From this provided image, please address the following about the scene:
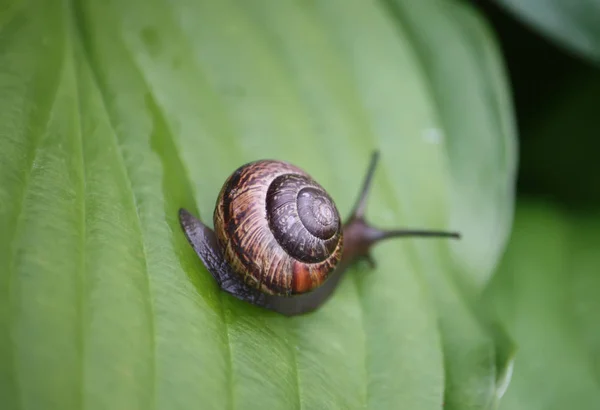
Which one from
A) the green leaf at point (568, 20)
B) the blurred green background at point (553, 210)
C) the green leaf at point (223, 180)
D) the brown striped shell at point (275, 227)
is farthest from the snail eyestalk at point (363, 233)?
the green leaf at point (568, 20)

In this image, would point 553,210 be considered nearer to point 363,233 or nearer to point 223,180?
point 363,233

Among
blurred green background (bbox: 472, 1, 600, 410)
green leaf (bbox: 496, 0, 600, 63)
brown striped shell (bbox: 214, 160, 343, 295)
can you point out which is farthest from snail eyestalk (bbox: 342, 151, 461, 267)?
green leaf (bbox: 496, 0, 600, 63)

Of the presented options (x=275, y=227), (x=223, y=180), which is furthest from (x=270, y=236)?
(x=223, y=180)

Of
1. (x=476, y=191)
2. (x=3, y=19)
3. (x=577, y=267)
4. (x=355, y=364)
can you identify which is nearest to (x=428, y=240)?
(x=476, y=191)

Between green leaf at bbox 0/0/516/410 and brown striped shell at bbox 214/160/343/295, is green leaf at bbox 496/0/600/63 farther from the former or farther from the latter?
brown striped shell at bbox 214/160/343/295

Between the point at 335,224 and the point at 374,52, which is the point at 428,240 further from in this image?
the point at 374,52

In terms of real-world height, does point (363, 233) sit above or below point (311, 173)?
below
